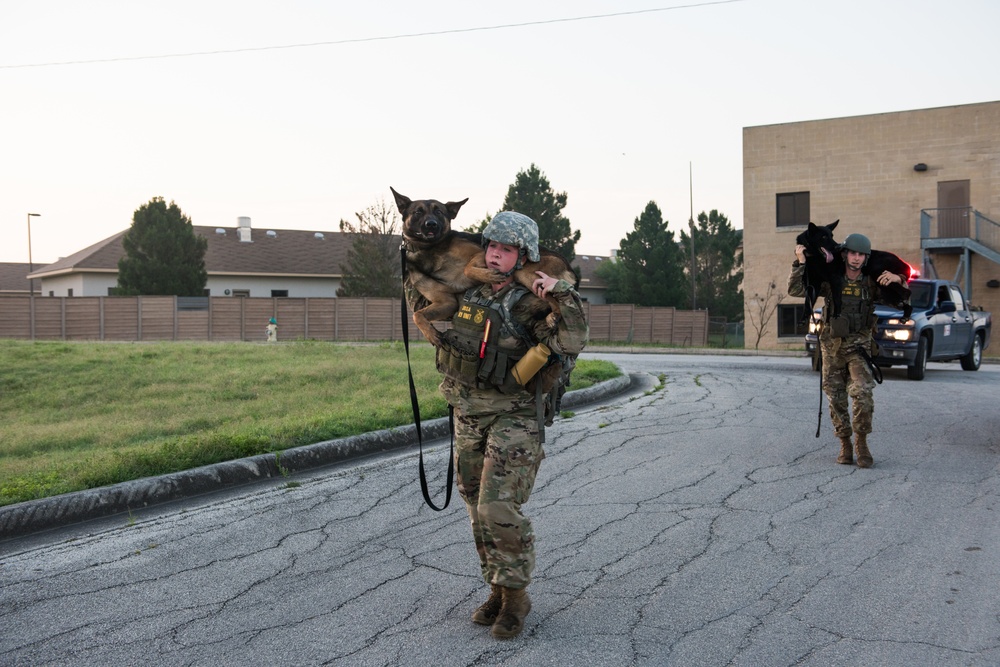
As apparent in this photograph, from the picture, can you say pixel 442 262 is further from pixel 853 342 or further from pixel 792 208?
pixel 792 208

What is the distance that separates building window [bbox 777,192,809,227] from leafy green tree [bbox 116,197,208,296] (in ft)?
88.4

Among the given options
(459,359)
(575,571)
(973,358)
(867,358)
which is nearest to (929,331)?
(973,358)

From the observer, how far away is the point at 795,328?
1382 inches

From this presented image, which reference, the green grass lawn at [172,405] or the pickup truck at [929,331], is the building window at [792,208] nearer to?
the pickup truck at [929,331]

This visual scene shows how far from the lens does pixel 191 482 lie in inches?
274

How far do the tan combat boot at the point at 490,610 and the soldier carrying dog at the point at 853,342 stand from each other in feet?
14.9

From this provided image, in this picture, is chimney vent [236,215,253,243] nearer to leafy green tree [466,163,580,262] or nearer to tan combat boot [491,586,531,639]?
leafy green tree [466,163,580,262]

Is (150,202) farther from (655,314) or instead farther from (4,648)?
(4,648)

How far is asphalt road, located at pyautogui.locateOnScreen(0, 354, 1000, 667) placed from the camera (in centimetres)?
388

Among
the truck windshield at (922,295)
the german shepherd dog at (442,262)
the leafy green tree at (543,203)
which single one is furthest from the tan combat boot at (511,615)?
the leafy green tree at (543,203)

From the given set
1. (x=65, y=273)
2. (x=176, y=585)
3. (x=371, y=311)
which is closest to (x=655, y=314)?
(x=371, y=311)

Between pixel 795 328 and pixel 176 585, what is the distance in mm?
32956

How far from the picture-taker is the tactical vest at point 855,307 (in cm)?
766

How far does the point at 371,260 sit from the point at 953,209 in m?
28.2
